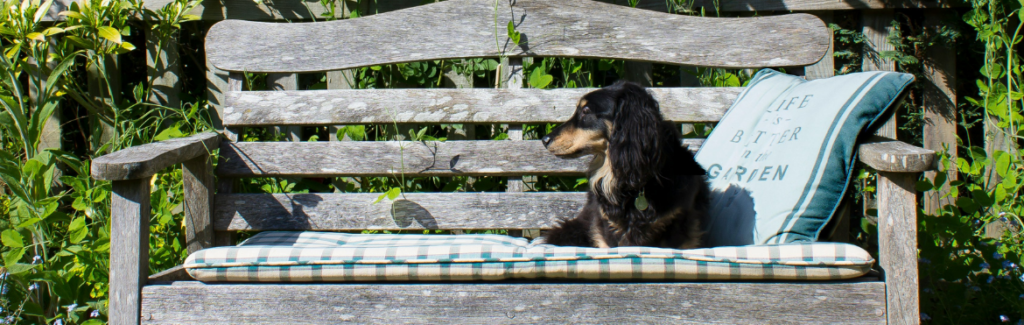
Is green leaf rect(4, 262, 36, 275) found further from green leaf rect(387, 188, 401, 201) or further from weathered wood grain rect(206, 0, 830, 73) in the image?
green leaf rect(387, 188, 401, 201)

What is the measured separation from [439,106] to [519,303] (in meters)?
1.12

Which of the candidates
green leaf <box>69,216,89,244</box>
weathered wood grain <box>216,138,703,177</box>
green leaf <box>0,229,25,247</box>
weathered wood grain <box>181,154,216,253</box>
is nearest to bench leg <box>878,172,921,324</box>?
weathered wood grain <box>216,138,703,177</box>

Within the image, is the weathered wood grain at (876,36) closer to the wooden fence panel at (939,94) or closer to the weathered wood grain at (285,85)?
the wooden fence panel at (939,94)

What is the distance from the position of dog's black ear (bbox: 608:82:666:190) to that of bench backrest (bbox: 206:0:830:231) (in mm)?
578

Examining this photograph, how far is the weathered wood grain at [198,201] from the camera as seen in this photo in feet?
7.10

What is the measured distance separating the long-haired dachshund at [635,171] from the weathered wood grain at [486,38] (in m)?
0.51

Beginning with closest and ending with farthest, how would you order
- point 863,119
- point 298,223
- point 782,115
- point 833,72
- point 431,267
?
point 431,267
point 863,119
point 782,115
point 298,223
point 833,72

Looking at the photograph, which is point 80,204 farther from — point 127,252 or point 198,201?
point 127,252

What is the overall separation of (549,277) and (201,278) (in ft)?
2.72

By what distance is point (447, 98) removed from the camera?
2.38 metres

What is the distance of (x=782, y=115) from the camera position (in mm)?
1981

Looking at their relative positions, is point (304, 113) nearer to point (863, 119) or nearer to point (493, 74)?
point (493, 74)

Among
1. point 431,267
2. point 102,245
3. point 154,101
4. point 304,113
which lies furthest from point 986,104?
point 154,101

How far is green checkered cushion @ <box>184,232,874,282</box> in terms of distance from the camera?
141 centimetres
